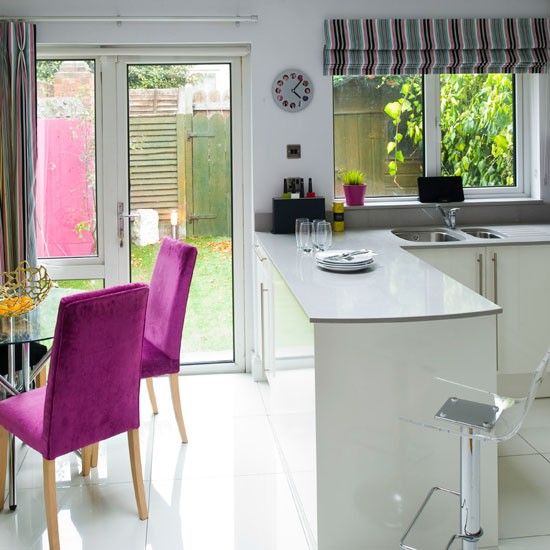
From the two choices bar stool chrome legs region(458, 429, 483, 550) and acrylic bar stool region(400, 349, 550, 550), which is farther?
bar stool chrome legs region(458, 429, 483, 550)

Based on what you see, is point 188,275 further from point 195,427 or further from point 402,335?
point 402,335

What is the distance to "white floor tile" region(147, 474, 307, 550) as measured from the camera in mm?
3426

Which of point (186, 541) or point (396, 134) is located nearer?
point (186, 541)

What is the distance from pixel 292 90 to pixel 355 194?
2.46 ft

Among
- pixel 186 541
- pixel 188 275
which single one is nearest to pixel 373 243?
pixel 188 275

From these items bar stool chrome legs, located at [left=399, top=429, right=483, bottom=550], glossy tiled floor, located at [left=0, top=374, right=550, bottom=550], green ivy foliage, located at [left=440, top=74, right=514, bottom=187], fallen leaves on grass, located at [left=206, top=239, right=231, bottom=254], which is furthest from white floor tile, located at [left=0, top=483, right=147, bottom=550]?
green ivy foliage, located at [left=440, top=74, right=514, bottom=187]

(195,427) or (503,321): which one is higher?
A: (503,321)

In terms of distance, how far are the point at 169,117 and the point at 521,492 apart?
317cm

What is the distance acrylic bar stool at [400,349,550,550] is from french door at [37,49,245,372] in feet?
10.4

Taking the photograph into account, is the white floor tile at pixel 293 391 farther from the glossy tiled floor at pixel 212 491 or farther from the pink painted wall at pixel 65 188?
the pink painted wall at pixel 65 188

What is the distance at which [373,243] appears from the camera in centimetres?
489

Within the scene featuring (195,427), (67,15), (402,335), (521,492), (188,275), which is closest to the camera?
(402,335)

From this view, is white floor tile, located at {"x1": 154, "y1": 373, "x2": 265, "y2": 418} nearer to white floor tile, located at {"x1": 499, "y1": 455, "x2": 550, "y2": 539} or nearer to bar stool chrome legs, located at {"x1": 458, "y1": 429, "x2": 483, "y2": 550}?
white floor tile, located at {"x1": 499, "y1": 455, "x2": 550, "y2": 539}

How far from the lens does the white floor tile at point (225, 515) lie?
11.2 feet
